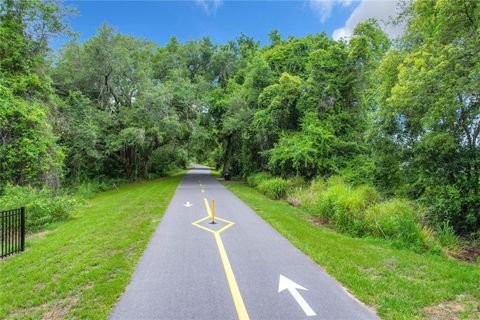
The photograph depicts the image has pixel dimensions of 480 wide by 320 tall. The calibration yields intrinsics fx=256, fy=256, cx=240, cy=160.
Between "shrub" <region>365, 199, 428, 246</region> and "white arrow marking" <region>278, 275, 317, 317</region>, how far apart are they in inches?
163

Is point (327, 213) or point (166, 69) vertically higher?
point (166, 69)

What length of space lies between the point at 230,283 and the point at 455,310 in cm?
344

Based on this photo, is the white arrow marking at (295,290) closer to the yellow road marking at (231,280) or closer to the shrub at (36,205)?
the yellow road marking at (231,280)

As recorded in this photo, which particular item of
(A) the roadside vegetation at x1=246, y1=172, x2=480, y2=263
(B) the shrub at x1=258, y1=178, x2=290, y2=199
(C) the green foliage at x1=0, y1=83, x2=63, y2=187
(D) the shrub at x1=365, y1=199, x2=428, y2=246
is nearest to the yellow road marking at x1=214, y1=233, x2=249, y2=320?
(A) the roadside vegetation at x1=246, y1=172, x2=480, y2=263

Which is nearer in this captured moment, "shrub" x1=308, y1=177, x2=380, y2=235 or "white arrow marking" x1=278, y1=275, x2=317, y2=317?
"white arrow marking" x1=278, y1=275, x2=317, y2=317

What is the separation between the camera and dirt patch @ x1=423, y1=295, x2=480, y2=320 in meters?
3.66

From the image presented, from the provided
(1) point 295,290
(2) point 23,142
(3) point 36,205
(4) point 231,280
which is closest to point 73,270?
(4) point 231,280

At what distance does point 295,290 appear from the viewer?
13.9 ft

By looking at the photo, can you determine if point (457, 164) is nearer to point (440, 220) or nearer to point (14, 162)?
point (440, 220)

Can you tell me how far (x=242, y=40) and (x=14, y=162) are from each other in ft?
101

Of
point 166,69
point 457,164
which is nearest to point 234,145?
point 166,69

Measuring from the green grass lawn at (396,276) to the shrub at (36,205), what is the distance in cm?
813

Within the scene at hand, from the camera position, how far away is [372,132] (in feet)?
34.5

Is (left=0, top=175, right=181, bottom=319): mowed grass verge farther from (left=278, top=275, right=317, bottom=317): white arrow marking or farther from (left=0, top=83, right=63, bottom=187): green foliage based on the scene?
(left=0, top=83, right=63, bottom=187): green foliage
